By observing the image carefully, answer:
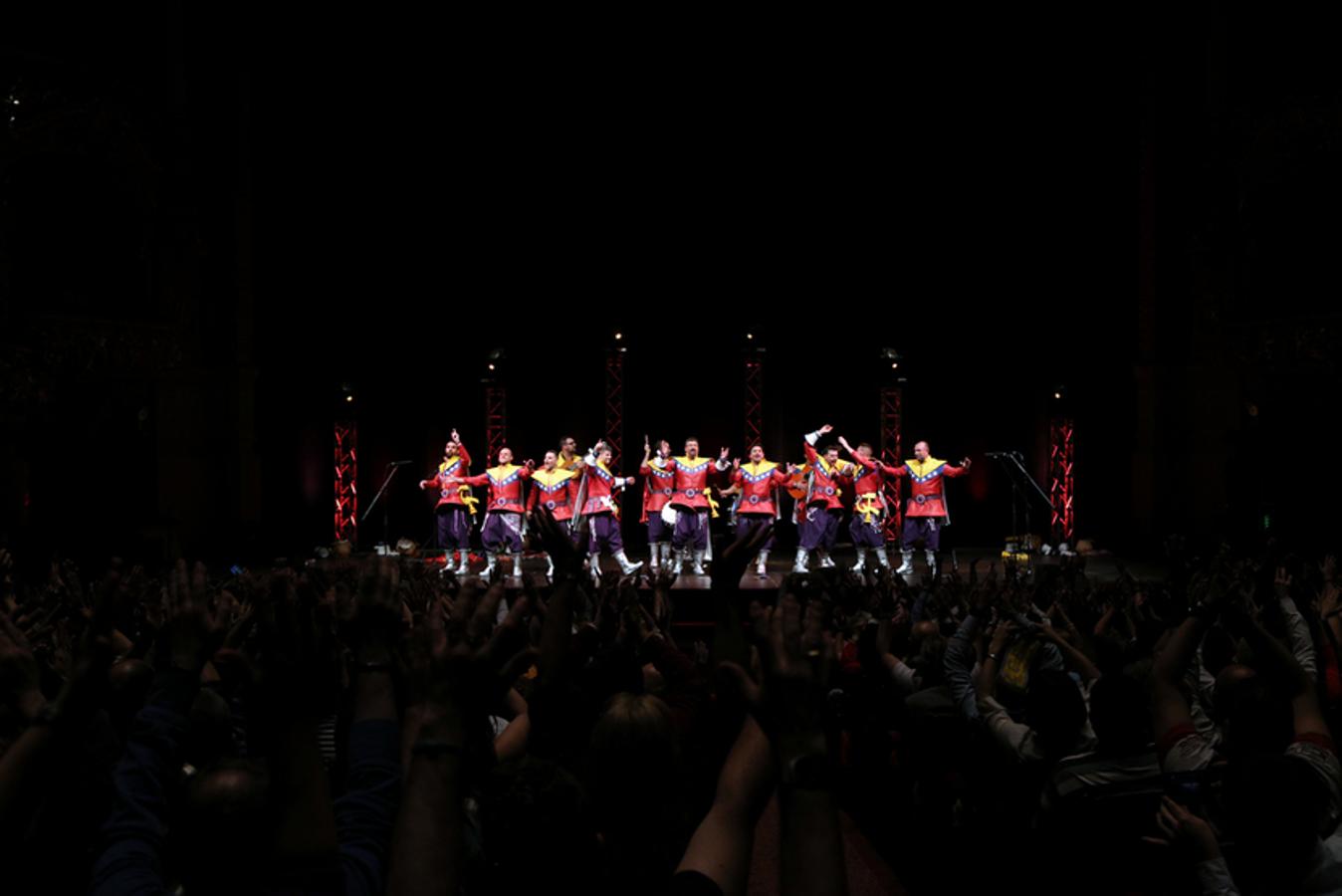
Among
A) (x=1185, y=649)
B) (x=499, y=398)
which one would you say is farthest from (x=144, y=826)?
(x=499, y=398)

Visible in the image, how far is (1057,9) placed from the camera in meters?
16.3

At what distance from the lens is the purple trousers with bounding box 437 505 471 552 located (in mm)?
14023

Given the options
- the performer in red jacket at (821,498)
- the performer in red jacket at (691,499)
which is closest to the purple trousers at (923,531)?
the performer in red jacket at (821,498)

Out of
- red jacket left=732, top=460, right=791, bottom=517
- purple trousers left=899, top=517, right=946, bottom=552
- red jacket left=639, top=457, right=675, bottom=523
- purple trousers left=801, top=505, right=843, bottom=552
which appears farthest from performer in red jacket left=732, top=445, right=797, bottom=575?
purple trousers left=899, top=517, right=946, bottom=552

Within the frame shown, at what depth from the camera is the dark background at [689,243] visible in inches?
571

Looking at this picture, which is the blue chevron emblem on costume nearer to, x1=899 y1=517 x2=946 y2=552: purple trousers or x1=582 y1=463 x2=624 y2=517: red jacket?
x1=899 y1=517 x2=946 y2=552: purple trousers

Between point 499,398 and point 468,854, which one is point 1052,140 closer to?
point 499,398

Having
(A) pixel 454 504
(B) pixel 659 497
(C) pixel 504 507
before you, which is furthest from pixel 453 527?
(B) pixel 659 497

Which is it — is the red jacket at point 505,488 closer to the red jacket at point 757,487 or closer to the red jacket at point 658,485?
the red jacket at point 658,485

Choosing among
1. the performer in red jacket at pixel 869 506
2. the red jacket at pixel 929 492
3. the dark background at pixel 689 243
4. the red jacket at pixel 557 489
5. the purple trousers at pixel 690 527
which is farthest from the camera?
the dark background at pixel 689 243

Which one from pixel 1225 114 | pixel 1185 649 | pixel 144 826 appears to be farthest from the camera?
pixel 1225 114

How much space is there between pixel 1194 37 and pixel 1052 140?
7.54ft

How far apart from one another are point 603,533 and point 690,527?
3.72ft

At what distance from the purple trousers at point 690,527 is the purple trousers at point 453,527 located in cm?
270
